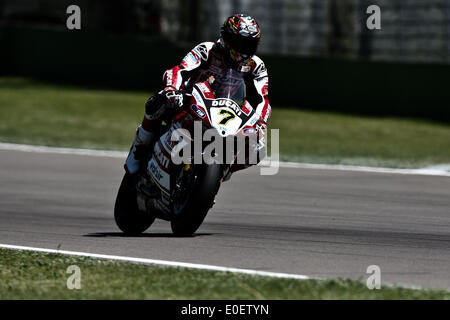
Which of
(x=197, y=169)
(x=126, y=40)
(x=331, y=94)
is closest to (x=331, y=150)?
(x=331, y=94)

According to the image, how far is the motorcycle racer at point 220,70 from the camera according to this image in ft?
30.1

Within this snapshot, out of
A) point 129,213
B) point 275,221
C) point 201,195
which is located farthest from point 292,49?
point 201,195

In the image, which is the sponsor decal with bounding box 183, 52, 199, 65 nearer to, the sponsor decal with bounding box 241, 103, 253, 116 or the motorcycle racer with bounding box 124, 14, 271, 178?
the motorcycle racer with bounding box 124, 14, 271, 178

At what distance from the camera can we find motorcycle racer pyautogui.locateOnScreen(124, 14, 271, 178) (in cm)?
917

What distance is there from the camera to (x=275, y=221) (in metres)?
11.0

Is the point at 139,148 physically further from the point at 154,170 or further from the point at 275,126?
the point at 275,126

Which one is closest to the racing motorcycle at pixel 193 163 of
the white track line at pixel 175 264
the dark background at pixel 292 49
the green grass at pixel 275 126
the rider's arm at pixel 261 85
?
the rider's arm at pixel 261 85

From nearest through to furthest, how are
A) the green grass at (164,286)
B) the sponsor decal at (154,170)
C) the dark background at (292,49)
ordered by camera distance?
the green grass at (164,286) < the sponsor decal at (154,170) < the dark background at (292,49)

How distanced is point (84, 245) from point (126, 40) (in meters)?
19.1

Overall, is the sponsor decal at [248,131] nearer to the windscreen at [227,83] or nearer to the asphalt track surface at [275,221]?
the windscreen at [227,83]

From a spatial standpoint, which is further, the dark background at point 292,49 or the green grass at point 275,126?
the dark background at point 292,49

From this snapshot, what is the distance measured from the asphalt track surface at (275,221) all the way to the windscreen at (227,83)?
1.27 meters

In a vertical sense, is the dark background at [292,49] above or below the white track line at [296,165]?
above

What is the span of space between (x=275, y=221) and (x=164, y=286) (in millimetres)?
4141
